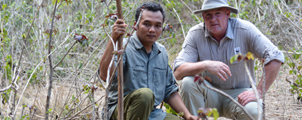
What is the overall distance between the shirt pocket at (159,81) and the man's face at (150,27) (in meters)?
0.25

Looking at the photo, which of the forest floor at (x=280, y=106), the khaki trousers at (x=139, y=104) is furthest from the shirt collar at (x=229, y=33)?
the forest floor at (x=280, y=106)

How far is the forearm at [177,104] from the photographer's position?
296 centimetres

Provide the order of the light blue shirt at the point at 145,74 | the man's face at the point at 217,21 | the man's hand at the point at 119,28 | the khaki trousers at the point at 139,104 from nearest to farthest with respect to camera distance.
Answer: the man's hand at the point at 119,28 → the khaki trousers at the point at 139,104 → the light blue shirt at the point at 145,74 → the man's face at the point at 217,21

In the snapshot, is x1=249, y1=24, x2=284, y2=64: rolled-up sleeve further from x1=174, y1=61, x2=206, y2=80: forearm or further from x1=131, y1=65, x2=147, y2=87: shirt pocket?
x1=131, y1=65, x2=147, y2=87: shirt pocket

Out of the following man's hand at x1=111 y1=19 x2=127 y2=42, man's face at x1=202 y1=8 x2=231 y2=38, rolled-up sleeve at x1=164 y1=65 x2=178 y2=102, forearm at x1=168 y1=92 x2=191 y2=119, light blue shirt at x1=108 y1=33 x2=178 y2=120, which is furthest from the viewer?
man's face at x1=202 y1=8 x2=231 y2=38

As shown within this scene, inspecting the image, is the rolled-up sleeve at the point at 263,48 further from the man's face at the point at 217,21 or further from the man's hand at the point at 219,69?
the man's hand at the point at 219,69

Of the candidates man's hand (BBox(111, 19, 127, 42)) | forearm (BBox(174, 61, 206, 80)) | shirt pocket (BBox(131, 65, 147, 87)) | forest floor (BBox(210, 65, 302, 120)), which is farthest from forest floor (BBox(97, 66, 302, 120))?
man's hand (BBox(111, 19, 127, 42))

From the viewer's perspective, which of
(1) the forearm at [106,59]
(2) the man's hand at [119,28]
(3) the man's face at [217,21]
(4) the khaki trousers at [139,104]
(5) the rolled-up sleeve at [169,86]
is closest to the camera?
(2) the man's hand at [119,28]

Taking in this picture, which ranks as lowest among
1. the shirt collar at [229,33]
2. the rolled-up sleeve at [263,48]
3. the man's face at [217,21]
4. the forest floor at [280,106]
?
the forest floor at [280,106]

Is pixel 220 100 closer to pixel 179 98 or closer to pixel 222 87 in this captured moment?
pixel 222 87

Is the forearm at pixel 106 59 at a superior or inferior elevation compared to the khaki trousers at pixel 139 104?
superior

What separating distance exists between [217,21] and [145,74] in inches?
33.6

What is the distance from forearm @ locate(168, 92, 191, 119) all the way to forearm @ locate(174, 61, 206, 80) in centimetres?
22

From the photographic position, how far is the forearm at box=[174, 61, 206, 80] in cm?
304
